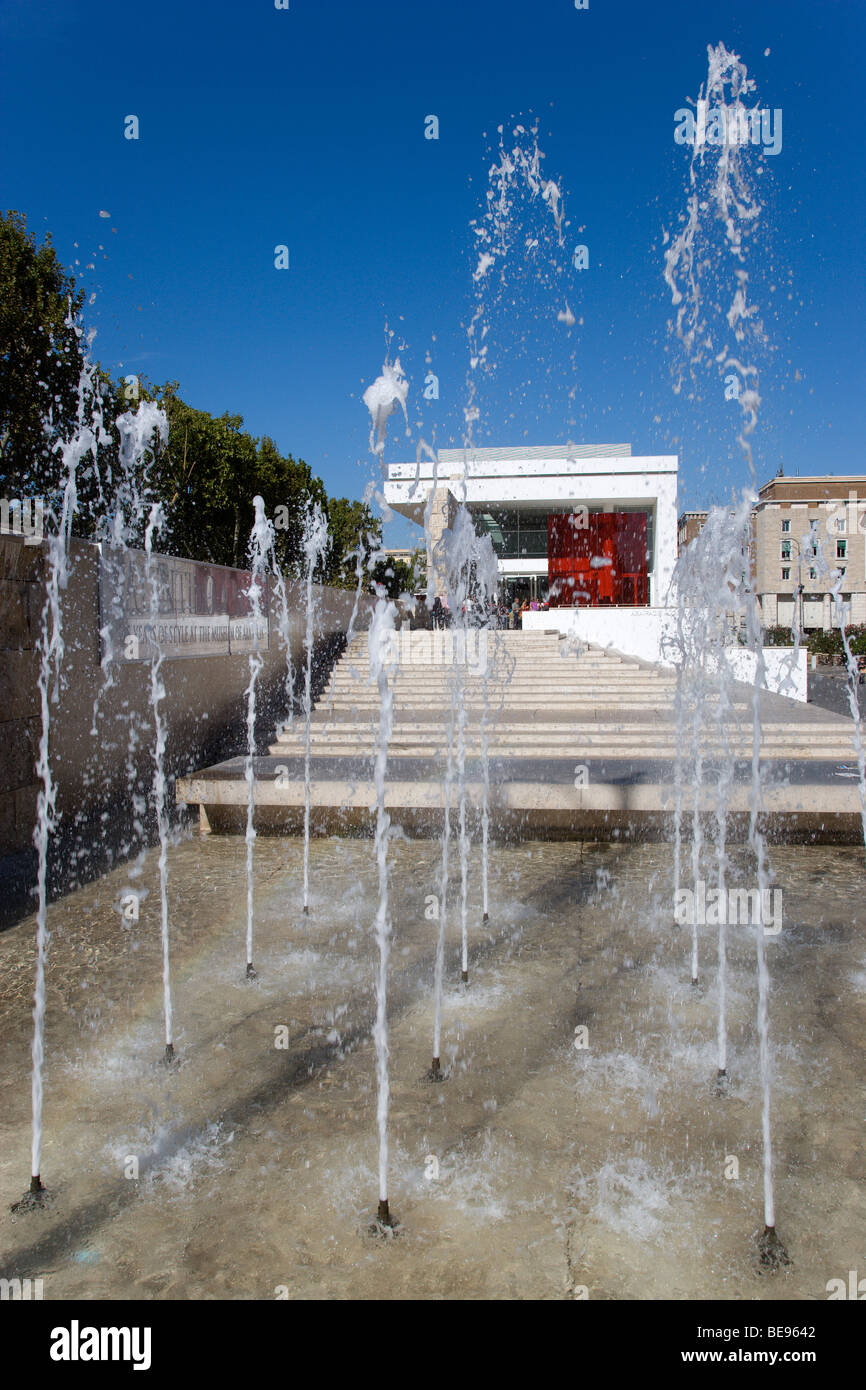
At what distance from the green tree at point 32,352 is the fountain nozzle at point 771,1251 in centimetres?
2213

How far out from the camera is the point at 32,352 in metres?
20.4

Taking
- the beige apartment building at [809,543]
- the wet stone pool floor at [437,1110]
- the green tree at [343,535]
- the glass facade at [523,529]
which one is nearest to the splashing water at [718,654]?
the wet stone pool floor at [437,1110]

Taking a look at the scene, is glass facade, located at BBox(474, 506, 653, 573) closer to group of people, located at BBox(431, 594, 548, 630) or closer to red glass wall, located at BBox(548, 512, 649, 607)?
red glass wall, located at BBox(548, 512, 649, 607)

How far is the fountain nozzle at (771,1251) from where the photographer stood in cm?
245

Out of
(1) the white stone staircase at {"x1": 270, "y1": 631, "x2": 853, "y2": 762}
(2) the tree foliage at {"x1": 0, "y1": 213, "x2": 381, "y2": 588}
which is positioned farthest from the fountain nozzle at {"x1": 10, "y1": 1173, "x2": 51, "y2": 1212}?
(2) the tree foliage at {"x1": 0, "y1": 213, "x2": 381, "y2": 588}

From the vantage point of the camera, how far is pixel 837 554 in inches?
2554

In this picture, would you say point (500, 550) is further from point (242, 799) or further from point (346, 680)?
point (242, 799)

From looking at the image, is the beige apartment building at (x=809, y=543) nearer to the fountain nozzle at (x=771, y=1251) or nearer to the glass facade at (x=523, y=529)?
the glass facade at (x=523, y=529)

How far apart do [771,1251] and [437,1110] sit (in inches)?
48.4

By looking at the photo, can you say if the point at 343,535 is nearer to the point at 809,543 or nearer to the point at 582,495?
the point at 582,495

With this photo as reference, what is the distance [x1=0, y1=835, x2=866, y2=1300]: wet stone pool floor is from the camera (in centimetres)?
249

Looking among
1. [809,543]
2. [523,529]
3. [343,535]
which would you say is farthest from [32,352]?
[809,543]

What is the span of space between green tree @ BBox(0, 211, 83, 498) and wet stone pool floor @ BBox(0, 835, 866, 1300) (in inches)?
724
